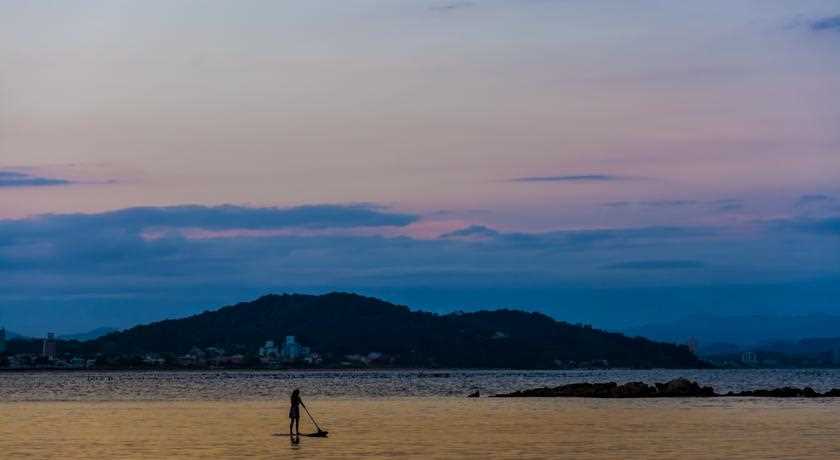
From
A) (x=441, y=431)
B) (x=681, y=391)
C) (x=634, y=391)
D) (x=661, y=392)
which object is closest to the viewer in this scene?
(x=441, y=431)

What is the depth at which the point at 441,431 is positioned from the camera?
58.8 metres

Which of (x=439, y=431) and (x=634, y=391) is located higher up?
(x=634, y=391)

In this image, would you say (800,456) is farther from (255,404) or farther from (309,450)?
(255,404)

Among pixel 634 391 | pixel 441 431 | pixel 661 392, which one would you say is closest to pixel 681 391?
pixel 661 392

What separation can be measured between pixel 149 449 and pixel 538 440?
15357 millimetres

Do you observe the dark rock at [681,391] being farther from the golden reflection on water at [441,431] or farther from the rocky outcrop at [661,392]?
the golden reflection on water at [441,431]

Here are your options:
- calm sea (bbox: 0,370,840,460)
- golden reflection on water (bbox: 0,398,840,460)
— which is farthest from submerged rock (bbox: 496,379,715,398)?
golden reflection on water (bbox: 0,398,840,460)

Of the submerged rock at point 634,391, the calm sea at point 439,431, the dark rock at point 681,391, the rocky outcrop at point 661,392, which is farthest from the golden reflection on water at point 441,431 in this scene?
the submerged rock at point 634,391

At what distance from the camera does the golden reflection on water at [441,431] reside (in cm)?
4681

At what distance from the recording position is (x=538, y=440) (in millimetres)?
52438

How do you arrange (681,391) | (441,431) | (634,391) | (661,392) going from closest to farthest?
(441,431) → (681,391) → (634,391) → (661,392)

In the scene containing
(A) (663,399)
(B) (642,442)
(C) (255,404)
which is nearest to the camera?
(B) (642,442)

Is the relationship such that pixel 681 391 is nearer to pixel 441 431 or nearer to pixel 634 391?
pixel 634 391

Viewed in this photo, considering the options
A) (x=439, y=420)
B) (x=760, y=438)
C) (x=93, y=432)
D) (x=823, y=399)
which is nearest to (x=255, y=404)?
(x=439, y=420)
